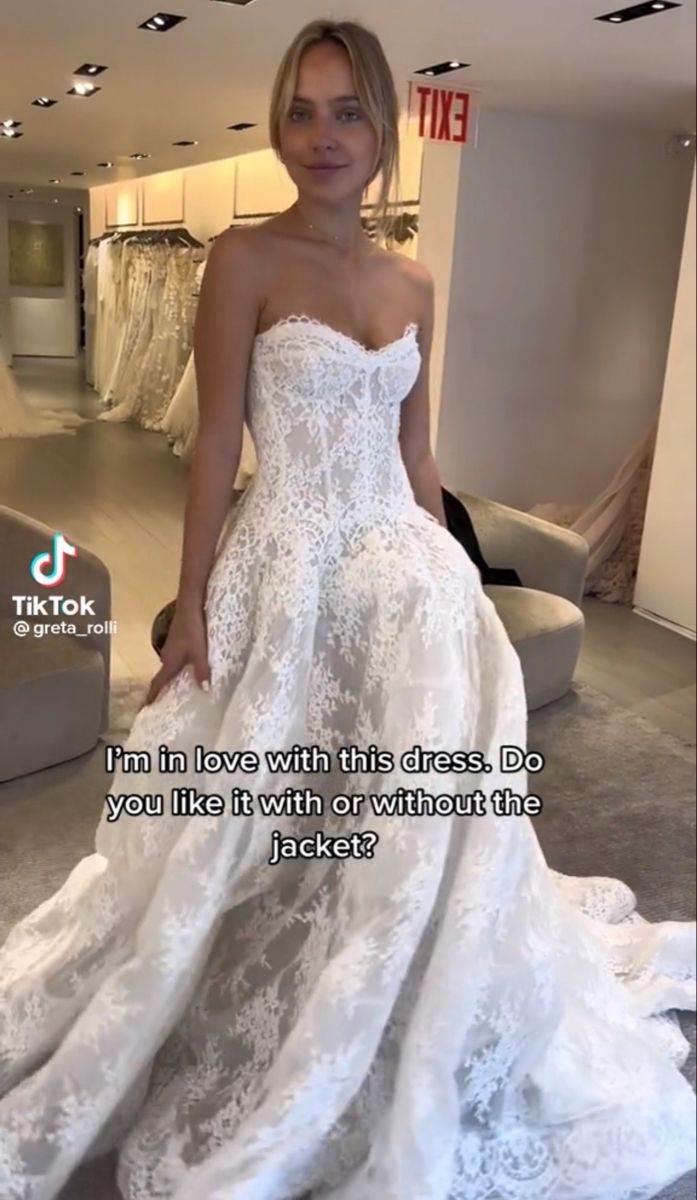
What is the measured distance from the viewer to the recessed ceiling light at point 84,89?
3.57ft

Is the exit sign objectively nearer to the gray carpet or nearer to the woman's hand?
the woman's hand

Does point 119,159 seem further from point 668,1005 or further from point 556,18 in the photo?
point 668,1005

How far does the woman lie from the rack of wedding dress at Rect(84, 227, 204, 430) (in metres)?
0.12

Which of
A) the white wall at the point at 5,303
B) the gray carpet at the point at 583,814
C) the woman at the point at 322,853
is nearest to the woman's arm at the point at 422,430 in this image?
the woman at the point at 322,853

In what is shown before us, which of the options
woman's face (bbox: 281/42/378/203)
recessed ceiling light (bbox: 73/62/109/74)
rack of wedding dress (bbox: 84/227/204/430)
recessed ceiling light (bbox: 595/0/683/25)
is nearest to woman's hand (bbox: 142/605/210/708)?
rack of wedding dress (bbox: 84/227/204/430)

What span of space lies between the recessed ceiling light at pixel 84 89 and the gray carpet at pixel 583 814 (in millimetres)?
781

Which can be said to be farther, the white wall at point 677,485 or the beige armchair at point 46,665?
the beige armchair at point 46,665

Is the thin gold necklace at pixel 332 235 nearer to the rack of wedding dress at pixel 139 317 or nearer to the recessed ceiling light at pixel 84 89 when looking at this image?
the rack of wedding dress at pixel 139 317

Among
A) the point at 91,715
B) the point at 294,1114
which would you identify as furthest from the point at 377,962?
the point at 91,715

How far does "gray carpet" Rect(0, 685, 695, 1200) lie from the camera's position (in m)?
1.29

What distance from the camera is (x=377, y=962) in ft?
3.48

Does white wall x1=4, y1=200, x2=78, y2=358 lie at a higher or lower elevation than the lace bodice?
higher

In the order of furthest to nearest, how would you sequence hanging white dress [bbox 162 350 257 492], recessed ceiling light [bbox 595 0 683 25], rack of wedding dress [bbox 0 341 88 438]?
rack of wedding dress [bbox 0 341 88 438]
hanging white dress [bbox 162 350 257 492]
recessed ceiling light [bbox 595 0 683 25]

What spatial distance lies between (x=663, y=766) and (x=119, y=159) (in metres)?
1.00
